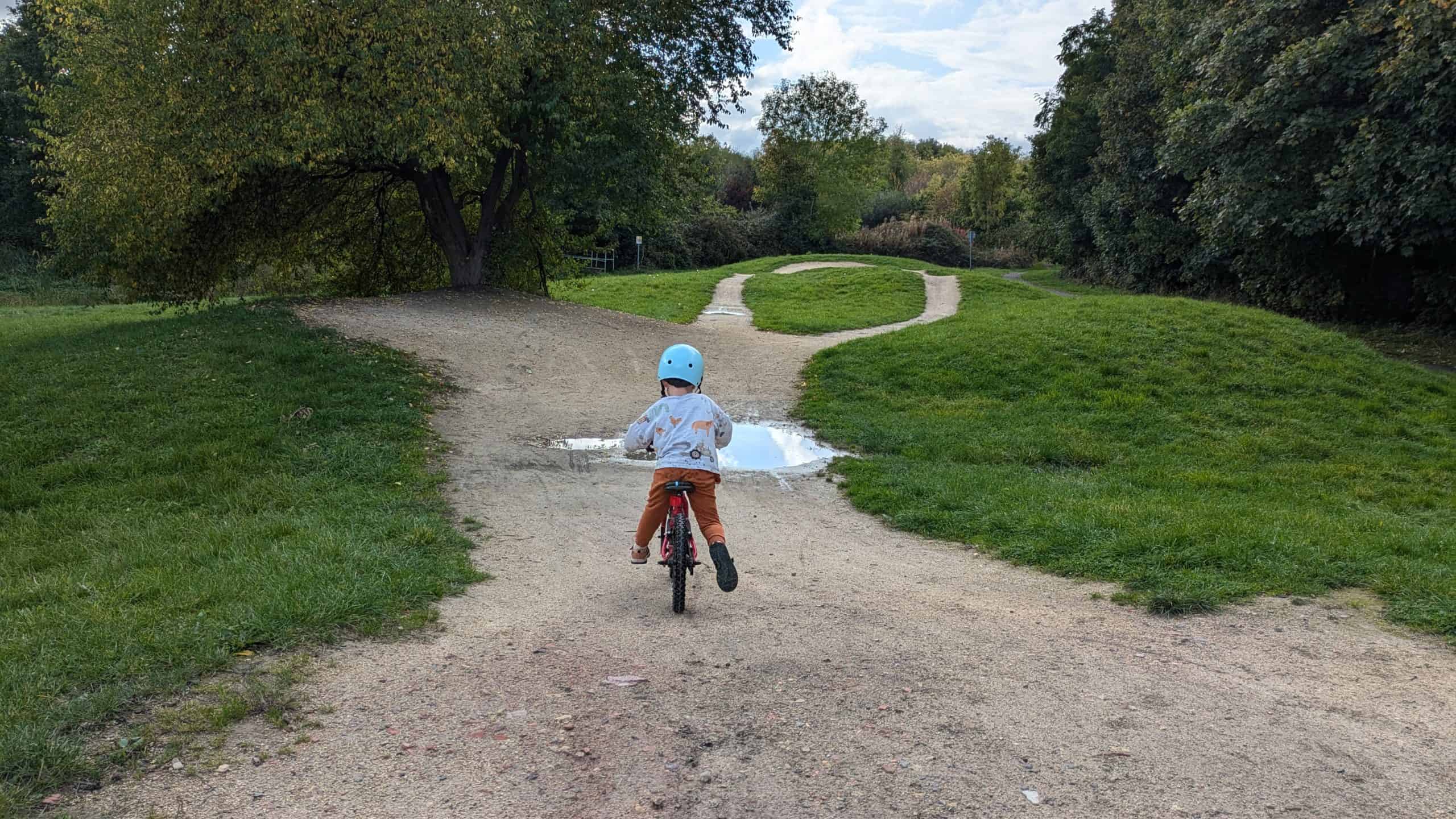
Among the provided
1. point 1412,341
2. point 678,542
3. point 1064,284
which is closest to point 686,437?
point 678,542

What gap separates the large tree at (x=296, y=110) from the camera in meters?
13.3

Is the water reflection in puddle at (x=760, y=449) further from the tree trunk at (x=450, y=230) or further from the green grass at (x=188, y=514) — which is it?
the tree trunk at (x=450, y=230)

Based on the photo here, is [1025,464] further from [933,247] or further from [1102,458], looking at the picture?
[933,247]

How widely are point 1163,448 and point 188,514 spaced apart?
9.99m

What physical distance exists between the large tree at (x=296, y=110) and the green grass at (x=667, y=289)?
205 inches

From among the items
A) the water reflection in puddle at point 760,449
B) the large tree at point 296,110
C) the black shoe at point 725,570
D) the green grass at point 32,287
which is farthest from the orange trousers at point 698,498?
the green grass at point 32,287

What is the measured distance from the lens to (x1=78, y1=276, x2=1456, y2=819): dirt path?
3.23m

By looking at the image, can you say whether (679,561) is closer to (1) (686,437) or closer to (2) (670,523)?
(2) (670,523)

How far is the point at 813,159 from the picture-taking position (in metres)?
54.2

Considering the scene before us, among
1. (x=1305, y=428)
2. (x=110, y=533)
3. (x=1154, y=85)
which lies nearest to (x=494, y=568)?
(x=110, y=533)

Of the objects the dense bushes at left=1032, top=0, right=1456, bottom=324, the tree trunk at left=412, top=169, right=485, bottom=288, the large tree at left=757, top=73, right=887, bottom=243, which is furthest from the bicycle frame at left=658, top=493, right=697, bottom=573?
the large tree at left=757, top=73, right=887, bottom=243

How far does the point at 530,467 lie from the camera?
30.5 feet

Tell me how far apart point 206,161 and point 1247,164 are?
60.7ft

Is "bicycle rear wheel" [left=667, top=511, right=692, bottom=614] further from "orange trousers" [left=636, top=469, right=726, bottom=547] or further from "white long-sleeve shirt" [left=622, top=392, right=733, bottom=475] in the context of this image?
"white long-sleeve shirt" [left=622, top=392, right=733, bottom=475]
